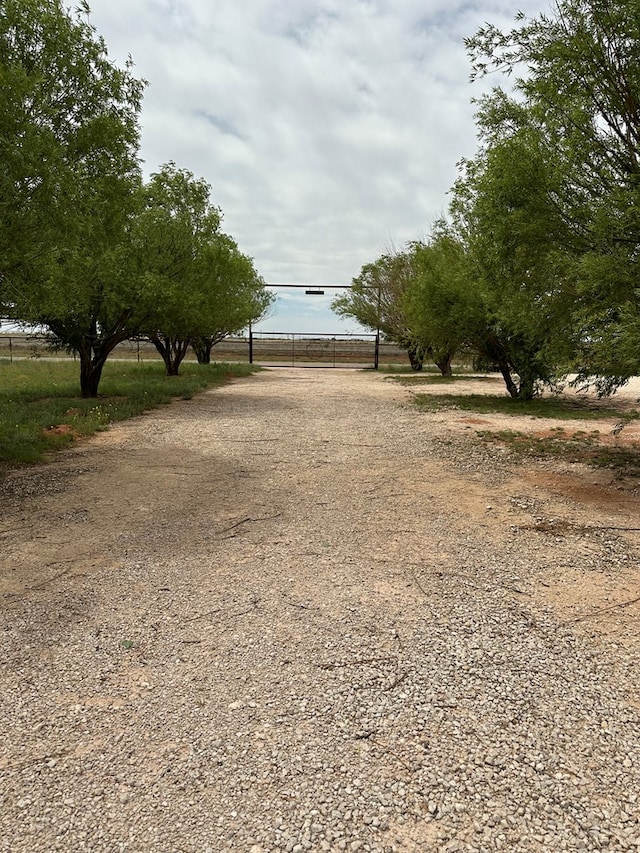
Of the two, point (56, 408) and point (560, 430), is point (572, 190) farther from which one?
point (56, 408)

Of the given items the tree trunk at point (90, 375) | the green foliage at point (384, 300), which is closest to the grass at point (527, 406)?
the tree trunk at point (90, 375)

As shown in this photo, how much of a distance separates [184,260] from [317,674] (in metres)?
13.2

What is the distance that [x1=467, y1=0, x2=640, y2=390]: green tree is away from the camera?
4.98 m

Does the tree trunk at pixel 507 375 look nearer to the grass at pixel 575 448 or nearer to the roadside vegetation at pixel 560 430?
the roadside vegetation at pixel 560 430

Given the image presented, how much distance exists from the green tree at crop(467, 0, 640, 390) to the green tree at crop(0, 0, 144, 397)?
4108 mm

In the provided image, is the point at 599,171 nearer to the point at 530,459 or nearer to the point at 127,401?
the point at 530,459

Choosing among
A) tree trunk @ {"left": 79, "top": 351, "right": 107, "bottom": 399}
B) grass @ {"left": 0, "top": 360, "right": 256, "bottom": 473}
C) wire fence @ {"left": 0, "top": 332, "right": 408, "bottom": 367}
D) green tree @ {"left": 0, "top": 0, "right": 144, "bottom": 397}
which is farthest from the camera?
wire fence @ {"left": 0, "top": 332, "right": 408, "bottom": 367}

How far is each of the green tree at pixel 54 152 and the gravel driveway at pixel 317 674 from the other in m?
2.38

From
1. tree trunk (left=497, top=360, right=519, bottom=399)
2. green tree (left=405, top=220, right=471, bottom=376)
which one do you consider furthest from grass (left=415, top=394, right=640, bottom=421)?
green tree (left=405, top=220, right=471, bottom=376)

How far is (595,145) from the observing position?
5.51 meters

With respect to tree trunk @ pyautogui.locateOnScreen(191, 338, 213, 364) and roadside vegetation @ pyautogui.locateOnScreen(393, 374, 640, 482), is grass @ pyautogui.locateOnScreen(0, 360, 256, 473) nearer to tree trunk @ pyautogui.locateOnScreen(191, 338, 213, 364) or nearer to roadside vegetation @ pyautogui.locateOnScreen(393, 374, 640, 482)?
roadside vegetation @ pyautogui.locateOnScreen(393, 374, 640, 482)

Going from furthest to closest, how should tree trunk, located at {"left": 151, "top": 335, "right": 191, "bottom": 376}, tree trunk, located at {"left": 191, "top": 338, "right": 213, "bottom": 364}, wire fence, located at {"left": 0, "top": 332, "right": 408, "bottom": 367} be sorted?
wire fence, located at {"left": 0, "top": 332, "right": 408, "bottom": 367}
tree trunk, located at {"left": 191, "top": 338, "right": 213, "bottom": 364}
tree trunk, located at {"left": 151, "top": 335, "right": 191, "bottom": 376}

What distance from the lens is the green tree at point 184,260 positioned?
12.4 m

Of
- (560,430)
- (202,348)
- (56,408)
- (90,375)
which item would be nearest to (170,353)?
(202,348)
